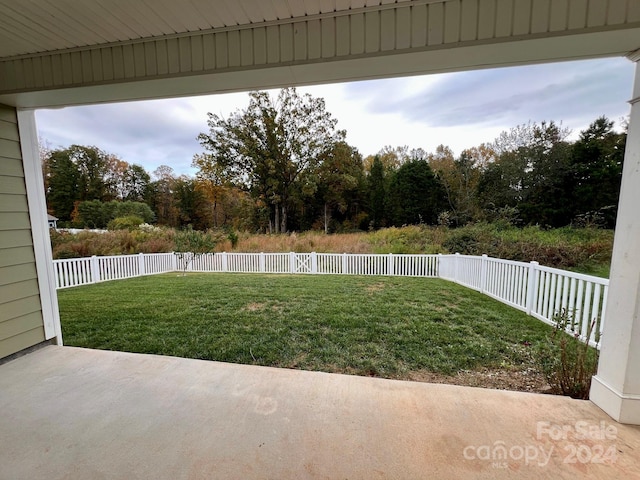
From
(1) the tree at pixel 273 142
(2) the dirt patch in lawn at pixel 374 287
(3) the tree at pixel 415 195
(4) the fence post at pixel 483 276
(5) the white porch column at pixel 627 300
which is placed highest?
(1) the tree at pixel 273 142

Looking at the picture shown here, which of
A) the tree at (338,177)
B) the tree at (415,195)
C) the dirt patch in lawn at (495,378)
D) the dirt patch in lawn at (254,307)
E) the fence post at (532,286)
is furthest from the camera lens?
the tree at (338,177)

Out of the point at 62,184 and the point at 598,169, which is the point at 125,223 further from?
the point at 598,169

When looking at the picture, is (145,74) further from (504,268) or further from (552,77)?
(552,77)

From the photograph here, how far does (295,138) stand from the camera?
12.4m

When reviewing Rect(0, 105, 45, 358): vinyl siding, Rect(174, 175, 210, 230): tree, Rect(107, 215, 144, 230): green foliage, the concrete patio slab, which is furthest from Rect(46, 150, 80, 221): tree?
the concrete patio slab

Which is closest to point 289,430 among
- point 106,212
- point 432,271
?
point 432,271

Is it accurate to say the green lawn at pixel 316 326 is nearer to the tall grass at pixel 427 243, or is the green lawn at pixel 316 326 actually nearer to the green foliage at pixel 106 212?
the tall grass at pixel 427 243

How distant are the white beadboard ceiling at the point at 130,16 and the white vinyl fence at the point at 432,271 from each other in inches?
120

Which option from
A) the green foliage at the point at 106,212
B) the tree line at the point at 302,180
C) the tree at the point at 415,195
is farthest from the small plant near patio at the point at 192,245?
the tree at the point at 415,195

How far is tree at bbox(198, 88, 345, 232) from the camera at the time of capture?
11844 millimetres

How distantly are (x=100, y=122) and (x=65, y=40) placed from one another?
10.6 metres

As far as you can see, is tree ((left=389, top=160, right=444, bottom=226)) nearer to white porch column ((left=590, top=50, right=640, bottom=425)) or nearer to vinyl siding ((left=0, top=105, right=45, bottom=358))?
white porch column ((left=590, top=50, right=640, bottom=425))

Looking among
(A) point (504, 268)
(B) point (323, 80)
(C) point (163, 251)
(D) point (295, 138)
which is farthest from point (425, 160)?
(B) point (323, 80)

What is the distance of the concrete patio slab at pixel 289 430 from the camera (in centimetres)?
107
